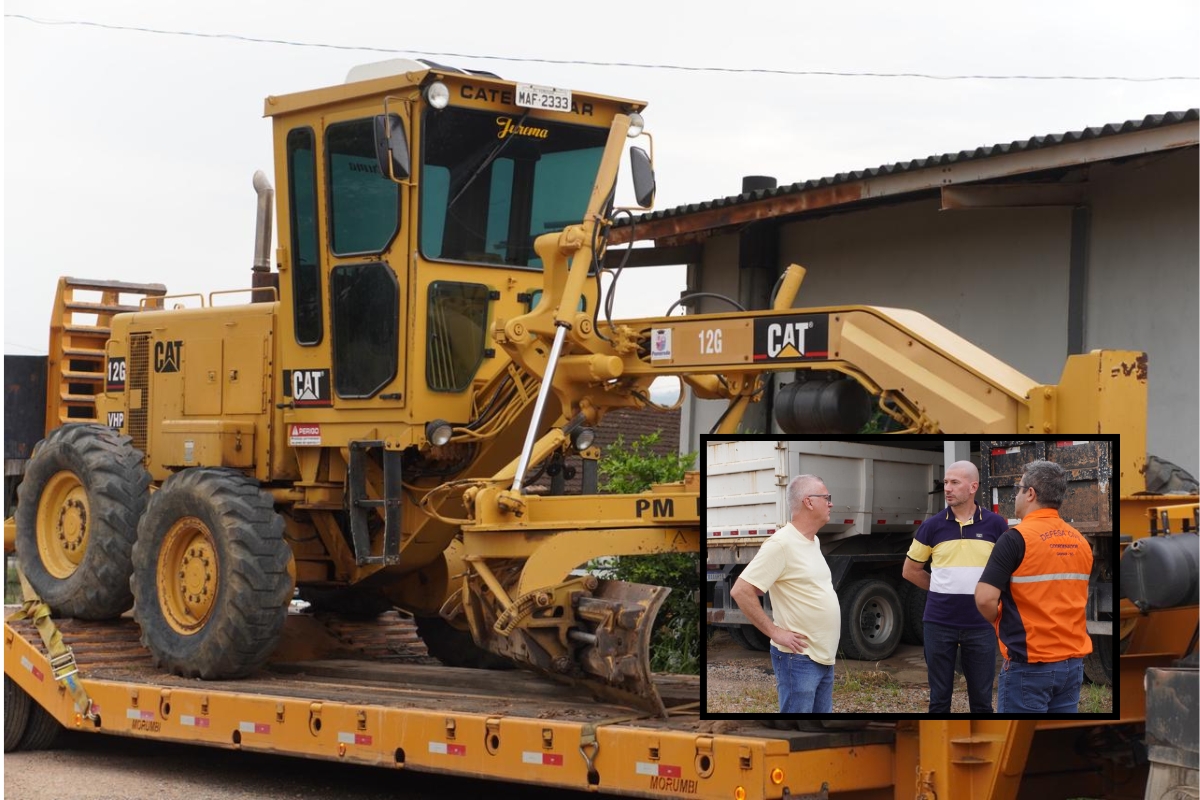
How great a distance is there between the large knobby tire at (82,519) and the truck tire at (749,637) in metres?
4.40

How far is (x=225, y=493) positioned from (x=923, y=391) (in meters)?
4.37

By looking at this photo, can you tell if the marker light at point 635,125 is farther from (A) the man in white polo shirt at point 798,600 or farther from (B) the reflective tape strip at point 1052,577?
(B) the reflective tape strip at point 1052,577

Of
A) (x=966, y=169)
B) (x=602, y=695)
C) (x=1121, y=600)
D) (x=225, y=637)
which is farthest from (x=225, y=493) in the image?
(x=966, y=169)

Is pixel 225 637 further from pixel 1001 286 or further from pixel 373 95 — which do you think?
pixel 1001 286

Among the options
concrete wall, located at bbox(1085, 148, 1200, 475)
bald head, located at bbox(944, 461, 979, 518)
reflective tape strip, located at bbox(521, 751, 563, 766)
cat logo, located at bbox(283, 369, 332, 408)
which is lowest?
reflective tape strip, located at bbox(521, 751, 563, 766)

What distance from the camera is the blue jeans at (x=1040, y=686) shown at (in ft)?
A: 20.4

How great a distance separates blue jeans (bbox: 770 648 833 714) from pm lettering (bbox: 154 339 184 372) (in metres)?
5.98

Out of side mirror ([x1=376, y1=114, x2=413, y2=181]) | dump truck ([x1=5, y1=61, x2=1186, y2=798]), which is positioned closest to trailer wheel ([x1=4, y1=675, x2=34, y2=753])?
dump truck ([x1=5, y1=61, x2=1186, y2=798])

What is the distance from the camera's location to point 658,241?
1552 cm

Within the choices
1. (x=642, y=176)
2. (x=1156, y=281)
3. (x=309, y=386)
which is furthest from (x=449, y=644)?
(x=1156, y=281)

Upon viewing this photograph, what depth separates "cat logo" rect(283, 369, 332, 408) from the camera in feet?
33.1

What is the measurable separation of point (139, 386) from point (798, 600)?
6.51 m

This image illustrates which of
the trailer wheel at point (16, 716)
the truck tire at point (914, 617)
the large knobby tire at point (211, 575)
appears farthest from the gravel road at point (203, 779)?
the truck tire at point (914, 617)

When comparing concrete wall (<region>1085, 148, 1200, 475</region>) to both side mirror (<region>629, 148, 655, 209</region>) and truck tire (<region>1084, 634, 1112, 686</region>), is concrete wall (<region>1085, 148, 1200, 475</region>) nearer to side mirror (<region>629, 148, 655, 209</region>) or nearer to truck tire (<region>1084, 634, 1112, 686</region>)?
side mirror (<region>629, 148, 655, 209</region>)
